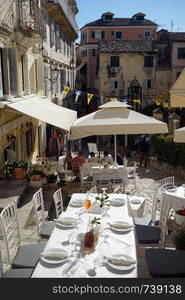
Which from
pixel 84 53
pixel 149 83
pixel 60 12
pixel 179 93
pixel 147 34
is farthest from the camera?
pixel 84 53

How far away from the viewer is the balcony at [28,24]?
1319cm

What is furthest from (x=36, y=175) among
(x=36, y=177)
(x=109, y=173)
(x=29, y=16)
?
(x=29, y=16)

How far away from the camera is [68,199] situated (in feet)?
35.1

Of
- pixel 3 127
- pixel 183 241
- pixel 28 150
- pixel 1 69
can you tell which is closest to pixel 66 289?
pixel 183 241

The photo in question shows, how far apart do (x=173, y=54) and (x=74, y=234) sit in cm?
3571

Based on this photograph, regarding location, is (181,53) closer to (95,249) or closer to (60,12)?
(60,12)

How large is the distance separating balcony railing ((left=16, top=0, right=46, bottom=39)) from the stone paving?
699 centimetres

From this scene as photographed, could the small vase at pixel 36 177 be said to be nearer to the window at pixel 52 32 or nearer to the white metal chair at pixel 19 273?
the white metal chair at pixel 19 273

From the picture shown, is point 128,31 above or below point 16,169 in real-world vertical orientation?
above

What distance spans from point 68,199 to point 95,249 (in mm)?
5748

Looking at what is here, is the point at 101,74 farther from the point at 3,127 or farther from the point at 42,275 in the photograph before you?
the point at 42,275

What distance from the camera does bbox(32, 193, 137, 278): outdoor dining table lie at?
436cm

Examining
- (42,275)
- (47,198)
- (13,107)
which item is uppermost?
(13,107)

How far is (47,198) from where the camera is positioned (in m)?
10.7
